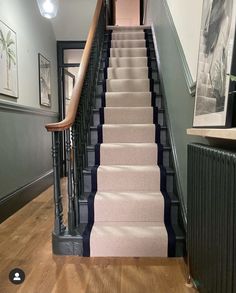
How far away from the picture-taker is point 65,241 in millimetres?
2082

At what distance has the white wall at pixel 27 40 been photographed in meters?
3.19

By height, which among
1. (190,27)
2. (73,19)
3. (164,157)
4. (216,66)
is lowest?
(164,157)

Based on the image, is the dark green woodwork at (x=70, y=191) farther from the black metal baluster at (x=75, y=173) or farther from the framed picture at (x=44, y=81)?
the framed picture at (x=44, y=81)

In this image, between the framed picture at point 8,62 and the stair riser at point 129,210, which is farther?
the framed picture at point 8,62

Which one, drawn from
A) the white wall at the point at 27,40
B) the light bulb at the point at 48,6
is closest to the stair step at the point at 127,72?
the white wall at the point at 27,40

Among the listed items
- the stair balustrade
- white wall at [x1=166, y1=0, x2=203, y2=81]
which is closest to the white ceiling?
the stair balustrade

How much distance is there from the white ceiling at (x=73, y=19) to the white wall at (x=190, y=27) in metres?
2.75

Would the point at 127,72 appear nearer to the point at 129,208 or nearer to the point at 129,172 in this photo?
the point at 129,172

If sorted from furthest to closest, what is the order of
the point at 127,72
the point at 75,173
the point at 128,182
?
the point at 127,72, the point at 128,182, the point at 75,173

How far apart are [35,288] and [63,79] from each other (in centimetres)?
420

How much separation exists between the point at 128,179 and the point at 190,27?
1321 millimetres

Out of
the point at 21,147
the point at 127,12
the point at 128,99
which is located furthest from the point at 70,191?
the point at 127,12

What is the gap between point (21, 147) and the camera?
3.38m

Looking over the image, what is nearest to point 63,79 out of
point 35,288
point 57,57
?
point 57,57
